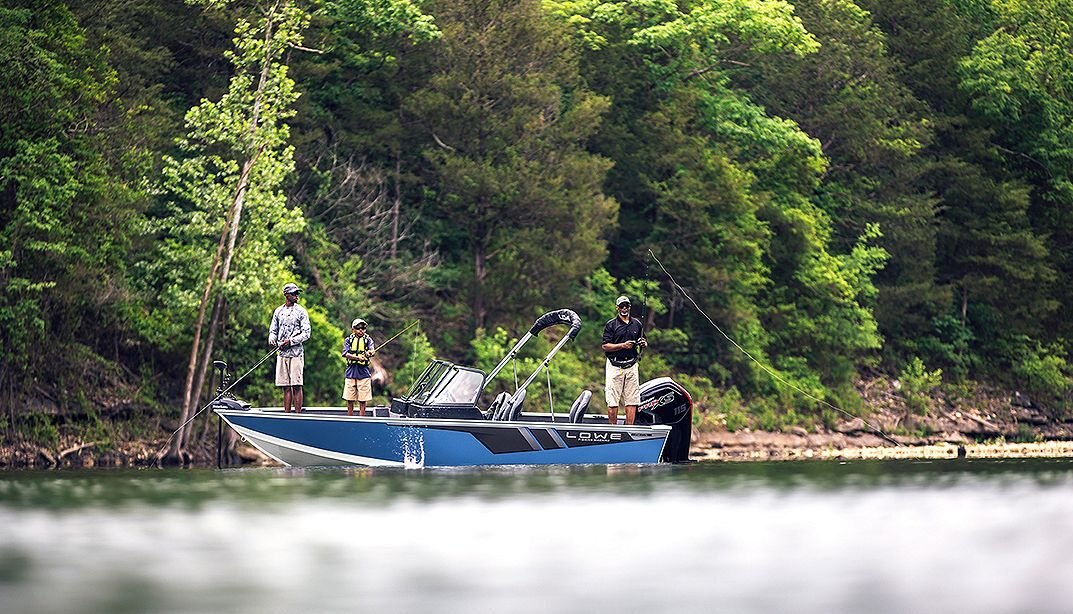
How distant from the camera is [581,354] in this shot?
136 ft

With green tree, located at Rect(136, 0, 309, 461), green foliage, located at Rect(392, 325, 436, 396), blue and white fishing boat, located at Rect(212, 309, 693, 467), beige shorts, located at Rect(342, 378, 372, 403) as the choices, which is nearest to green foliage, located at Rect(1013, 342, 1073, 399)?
green foliage, located at Rect(392, 325, 436, 396)

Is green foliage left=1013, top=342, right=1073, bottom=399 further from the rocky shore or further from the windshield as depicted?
the windshield

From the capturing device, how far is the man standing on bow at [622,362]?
2681cm

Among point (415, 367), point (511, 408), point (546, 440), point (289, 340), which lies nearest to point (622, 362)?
point (511, 408)

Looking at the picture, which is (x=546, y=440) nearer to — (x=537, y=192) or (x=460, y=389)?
(x=460, y=389)

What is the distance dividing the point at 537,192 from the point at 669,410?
1309 centimetres

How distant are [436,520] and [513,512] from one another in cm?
115

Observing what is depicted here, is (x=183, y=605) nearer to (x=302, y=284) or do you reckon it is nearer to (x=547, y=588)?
(x=547, y=588)

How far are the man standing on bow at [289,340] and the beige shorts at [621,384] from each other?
440cm

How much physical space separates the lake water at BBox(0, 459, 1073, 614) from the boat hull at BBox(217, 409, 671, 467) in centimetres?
104

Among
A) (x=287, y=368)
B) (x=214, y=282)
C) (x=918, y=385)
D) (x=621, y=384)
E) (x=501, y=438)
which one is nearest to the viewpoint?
(x=501, y=438)

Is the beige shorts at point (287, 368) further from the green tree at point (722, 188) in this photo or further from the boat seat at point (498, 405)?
the green tree at point (722, 188)

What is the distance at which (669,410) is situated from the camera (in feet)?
90.2

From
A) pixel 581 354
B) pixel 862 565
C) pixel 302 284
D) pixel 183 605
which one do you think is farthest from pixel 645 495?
pixel 581 354
